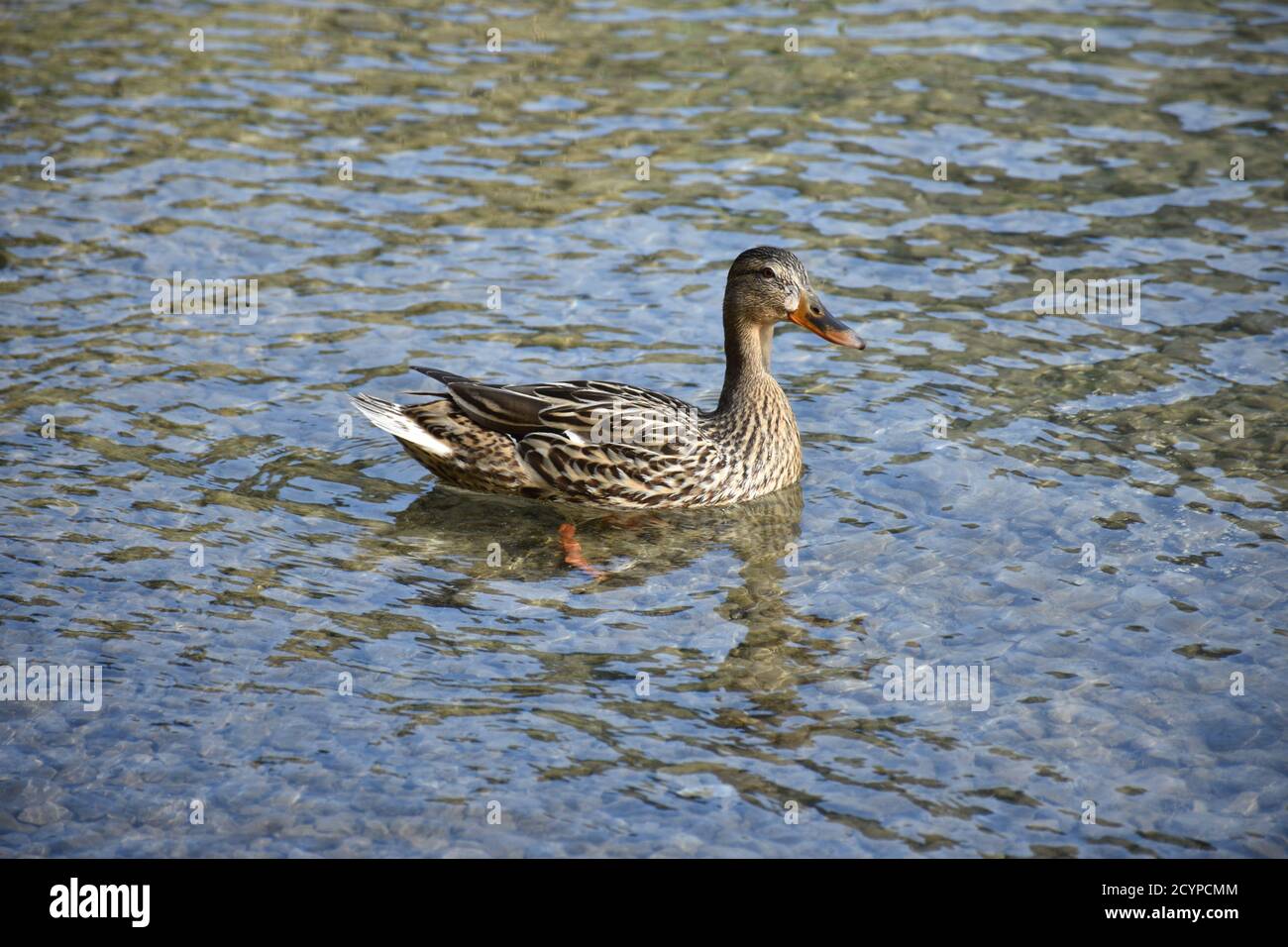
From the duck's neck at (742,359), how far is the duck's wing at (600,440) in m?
0.51

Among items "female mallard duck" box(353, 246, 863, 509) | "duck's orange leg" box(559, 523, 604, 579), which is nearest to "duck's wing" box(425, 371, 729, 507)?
"female mallard duck" box(353, 246, 863, 509)

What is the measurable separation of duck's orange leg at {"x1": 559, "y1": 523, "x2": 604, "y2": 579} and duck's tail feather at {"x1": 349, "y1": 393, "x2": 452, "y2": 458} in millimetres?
882

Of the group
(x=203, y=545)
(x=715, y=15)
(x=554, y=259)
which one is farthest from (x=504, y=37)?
(x=203, y=545)

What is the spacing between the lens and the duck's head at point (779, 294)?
971 cm

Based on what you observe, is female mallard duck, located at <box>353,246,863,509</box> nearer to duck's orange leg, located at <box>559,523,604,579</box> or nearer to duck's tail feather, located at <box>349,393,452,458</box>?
duck's tail feather, located at <box>349,393,452,458</box>

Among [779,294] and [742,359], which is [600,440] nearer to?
[742,359]

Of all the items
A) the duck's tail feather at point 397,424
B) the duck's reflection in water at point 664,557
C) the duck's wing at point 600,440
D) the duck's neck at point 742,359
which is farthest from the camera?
the duck's neck at point 742,359

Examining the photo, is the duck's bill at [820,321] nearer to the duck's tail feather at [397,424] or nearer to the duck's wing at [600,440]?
the duck's wing at [600,440]

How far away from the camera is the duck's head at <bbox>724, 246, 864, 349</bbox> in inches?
382

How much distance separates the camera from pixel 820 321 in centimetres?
977

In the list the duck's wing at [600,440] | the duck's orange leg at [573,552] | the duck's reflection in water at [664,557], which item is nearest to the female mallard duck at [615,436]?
the duck's wing at [600,440]

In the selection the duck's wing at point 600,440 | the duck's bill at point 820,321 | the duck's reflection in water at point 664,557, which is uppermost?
the duck's bill at point 820,321

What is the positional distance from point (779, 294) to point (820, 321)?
1.04 ft
